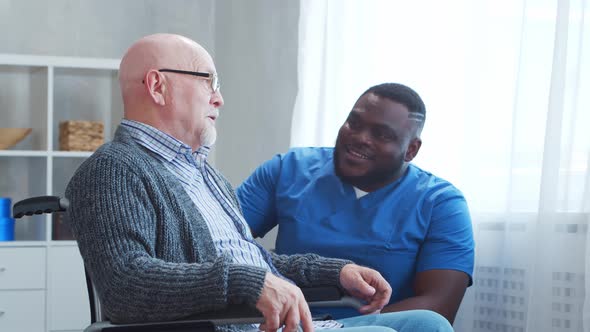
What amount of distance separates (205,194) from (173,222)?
25 centimetres

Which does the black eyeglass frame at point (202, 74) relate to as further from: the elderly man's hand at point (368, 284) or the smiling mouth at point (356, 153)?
the smiling mouth at point (356, 153)

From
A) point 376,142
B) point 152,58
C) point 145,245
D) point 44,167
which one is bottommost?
point 44,167

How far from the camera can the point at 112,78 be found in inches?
173

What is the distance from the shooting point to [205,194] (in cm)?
190

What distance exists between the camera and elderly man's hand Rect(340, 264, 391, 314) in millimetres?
1896

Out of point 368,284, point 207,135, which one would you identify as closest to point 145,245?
point 207,135

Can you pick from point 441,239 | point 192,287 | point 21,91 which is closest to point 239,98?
point 21,91

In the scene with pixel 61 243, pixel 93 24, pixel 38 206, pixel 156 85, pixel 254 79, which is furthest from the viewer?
pixel 93 24

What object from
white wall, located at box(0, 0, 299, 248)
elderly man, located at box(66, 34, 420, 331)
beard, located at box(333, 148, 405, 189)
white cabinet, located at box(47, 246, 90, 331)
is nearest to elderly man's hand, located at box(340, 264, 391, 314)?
elderly man, located at box(66, 34, 420, 331)

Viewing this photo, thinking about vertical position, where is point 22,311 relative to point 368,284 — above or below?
below

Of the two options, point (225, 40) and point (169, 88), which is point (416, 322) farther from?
point (225, 40)

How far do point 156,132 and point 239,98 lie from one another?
2.49m

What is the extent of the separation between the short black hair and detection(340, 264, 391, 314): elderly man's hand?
2.58 ft

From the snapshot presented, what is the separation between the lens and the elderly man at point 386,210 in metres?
2.43
